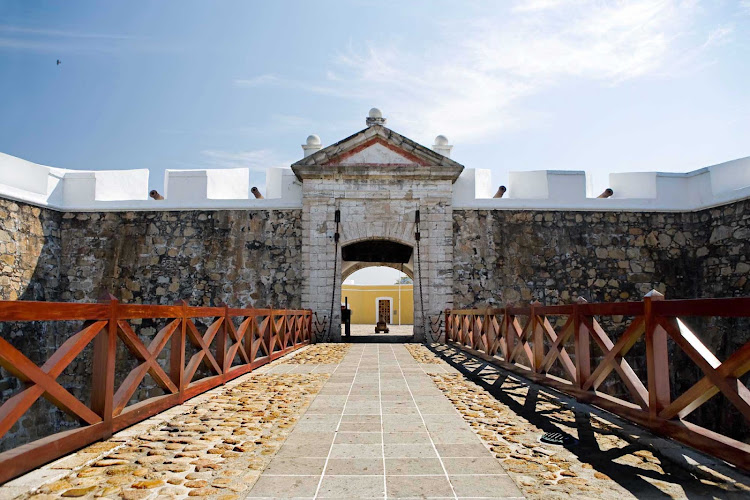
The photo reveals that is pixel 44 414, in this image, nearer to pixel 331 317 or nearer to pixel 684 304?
pixel 331 317

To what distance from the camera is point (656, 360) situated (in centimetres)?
300

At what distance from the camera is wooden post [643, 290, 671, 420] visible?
2994 mm

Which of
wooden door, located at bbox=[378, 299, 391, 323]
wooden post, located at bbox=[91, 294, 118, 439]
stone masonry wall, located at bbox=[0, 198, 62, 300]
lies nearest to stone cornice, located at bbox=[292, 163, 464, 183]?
stone masonry wall, located at bbox=[0, 198, 62, 300]

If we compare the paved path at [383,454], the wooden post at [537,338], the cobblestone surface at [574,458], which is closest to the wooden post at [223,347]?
the paved path at [383,454]

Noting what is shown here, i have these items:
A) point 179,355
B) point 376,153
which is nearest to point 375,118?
point 376,153

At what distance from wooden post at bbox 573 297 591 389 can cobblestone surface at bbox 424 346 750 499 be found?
28 centimetres

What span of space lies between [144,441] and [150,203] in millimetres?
9591

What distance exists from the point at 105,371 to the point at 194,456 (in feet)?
2.48

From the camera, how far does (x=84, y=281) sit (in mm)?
11312

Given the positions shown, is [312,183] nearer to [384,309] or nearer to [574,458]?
[574,458]

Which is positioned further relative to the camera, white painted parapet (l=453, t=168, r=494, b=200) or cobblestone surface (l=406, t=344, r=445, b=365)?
white painted parapet (l=453, t=168, r=494, b=200)

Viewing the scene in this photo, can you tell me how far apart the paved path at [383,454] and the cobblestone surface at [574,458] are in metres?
0.13

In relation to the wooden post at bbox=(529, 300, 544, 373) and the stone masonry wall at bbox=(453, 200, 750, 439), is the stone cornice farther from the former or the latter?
the wooden post at bbox=(529, 300, 544, 373)

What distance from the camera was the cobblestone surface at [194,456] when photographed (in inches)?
87.0
